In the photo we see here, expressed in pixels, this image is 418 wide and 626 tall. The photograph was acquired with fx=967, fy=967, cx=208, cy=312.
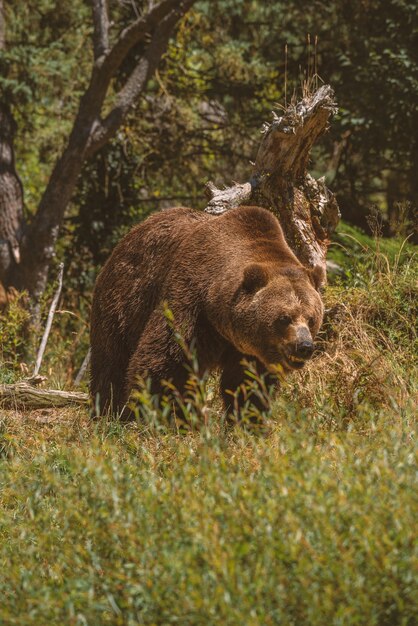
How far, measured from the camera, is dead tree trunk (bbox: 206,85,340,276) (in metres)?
7.67

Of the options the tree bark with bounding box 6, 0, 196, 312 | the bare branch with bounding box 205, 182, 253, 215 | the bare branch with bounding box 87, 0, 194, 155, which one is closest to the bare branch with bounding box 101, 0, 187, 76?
the tree bark with bounding box 6, 0, 196, 312

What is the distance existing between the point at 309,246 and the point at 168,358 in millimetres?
2341

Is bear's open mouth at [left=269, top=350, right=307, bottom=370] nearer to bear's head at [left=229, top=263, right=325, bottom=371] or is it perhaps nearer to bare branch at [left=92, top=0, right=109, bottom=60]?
bear's head at [left=229, top=263, right=325, bottom=371]

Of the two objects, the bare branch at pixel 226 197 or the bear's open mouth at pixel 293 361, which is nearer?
the bear's open mouth at pixel 293 361

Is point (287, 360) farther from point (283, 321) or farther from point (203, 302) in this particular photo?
point (203, 302)

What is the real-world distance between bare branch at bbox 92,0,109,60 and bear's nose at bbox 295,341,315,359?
7.62m

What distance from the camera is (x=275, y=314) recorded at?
5703 millimetres

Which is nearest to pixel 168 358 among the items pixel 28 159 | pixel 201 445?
pixel 201 445

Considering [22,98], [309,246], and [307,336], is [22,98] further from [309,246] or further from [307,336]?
[307,336]

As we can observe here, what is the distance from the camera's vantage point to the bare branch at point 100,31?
12.2m

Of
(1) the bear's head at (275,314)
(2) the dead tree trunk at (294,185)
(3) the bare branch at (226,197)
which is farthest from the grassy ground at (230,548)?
(2) the dead tree trunk at (294,185)

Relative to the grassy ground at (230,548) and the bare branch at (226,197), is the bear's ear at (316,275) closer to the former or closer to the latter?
the bare branch at (226,197)

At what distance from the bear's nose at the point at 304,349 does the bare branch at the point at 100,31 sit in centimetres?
762

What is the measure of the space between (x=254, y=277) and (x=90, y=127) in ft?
22.3
